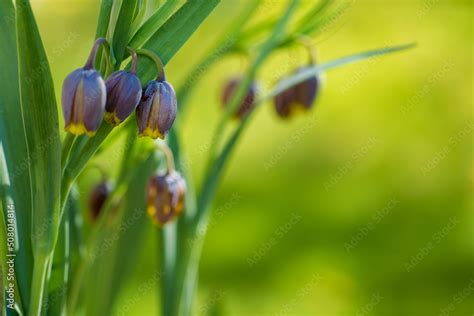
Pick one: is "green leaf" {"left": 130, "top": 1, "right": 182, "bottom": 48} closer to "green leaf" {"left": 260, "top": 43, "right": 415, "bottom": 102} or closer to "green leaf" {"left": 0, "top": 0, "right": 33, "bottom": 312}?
"green leaf" {"left": 0, "top": 0, "right": 33, "bottom": 312}

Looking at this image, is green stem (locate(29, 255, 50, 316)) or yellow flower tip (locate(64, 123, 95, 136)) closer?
yellow flower tip (locate(64, 123, 95, 136))

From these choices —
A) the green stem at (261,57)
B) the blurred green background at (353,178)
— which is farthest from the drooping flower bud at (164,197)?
the blurred green background at (353,178)

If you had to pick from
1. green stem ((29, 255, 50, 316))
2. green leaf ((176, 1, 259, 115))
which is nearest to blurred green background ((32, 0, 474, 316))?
green leaf ((176, 1, 259, 115))

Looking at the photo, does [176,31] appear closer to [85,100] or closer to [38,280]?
[85,100]

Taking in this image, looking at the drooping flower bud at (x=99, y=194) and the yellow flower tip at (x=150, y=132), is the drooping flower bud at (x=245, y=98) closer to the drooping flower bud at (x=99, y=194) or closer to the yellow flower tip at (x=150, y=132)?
the drooping flower bud at (x=99, y=194)

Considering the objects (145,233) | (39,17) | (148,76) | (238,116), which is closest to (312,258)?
(39,17)

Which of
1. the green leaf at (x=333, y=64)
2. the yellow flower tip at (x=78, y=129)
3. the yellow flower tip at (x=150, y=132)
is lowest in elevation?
the yellow flower tip at (x=150, y=132)

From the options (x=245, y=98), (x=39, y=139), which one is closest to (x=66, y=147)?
(x=39, y=139)
